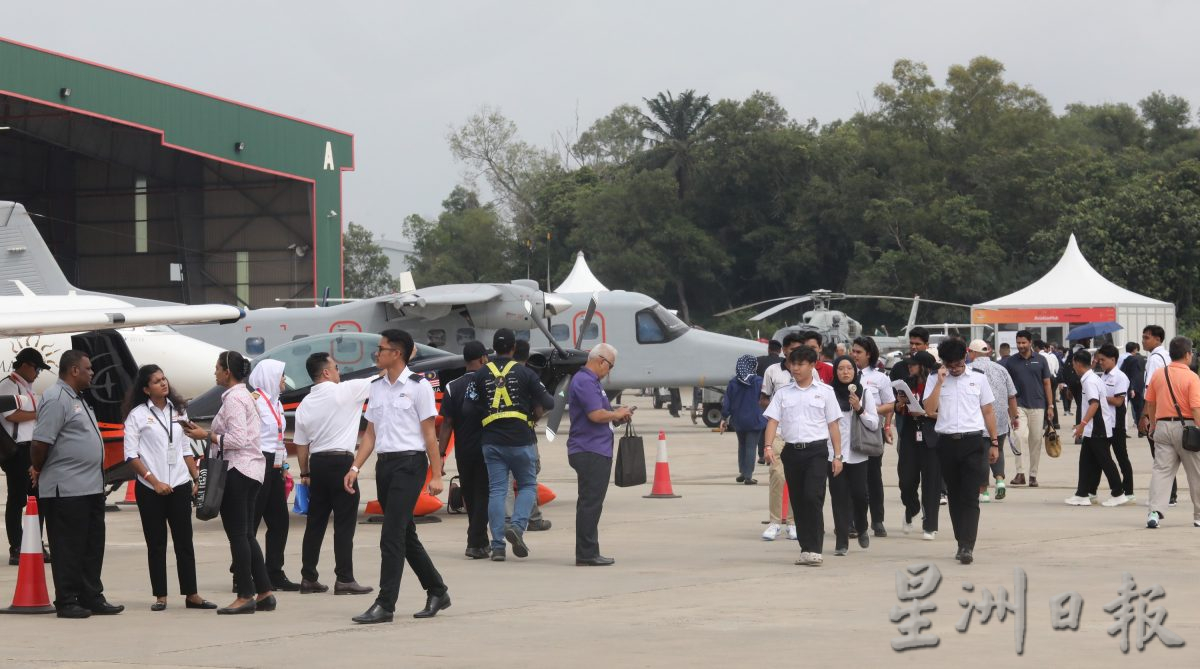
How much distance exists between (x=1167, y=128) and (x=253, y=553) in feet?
257

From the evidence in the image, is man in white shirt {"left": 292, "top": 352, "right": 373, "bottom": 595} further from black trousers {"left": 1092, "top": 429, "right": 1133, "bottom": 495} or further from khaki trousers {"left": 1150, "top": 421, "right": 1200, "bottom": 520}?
black trousers {"left": 1092, "top": 429, "right": 1133, "bottom": 495}

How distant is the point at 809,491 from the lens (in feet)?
35.2

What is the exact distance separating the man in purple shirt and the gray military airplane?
14.2m

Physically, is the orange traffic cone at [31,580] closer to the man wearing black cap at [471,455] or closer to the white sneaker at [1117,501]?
the man wearing black cap at [471,455]

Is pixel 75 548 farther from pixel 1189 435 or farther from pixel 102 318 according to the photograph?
→ pixel 1189 435

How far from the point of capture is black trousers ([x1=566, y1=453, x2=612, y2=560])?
35.8 ft

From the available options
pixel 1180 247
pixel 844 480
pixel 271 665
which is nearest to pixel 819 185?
pixel 1180 247

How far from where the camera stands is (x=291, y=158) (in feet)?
148

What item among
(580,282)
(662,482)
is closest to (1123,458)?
(662,482)

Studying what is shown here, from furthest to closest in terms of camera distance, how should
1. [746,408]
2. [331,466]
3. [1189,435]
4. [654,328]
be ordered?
[654,328] < [746,408] < [1189,435] < [331,466]

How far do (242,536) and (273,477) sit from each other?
1331 mm

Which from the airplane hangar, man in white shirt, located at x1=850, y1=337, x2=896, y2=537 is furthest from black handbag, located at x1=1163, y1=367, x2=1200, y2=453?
the airplane hangar

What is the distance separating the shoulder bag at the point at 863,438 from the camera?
38.7 feet

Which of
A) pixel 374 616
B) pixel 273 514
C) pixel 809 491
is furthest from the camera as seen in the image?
pixel 809 491
